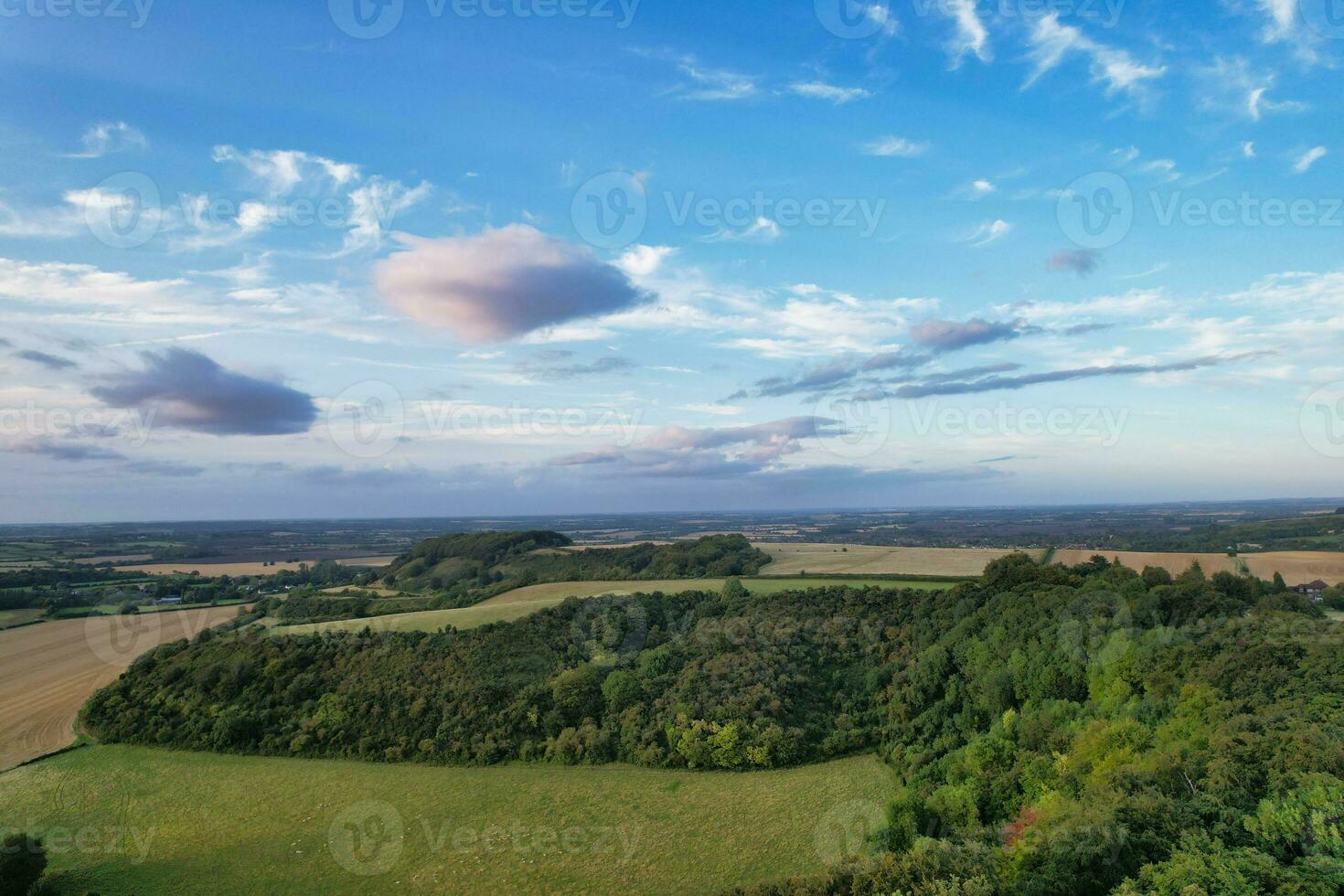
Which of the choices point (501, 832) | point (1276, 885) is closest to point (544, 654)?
point (501, 832)

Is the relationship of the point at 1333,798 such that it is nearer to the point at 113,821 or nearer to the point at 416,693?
the point at 416,693

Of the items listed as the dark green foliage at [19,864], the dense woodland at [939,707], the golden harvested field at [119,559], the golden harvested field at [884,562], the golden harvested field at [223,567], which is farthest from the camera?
the golden harvested field at [119,559]

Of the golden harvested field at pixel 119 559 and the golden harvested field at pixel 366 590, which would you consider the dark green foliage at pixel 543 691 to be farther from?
the golden harvested field at pixel 119 559

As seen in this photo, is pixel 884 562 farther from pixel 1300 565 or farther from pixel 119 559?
pixel 119 559
